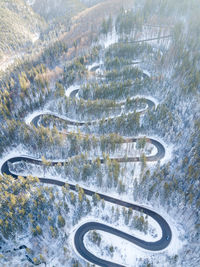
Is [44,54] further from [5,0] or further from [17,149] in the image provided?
[5,0]

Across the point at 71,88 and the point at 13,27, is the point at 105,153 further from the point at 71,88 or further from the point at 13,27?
the point at 13,27

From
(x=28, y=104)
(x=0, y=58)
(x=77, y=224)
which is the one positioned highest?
(x=0, y=58)

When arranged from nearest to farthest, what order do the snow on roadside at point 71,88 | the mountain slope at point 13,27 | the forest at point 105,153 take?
1. the forest at point 105,153
2. the snow on roadside at point 71,88
3. the mountain slope at point 13,27

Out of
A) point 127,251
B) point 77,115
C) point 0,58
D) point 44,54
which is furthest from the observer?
point 0,58

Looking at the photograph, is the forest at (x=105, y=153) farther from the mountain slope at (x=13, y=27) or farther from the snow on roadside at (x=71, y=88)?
the mountain slope at (x=13, y=27)

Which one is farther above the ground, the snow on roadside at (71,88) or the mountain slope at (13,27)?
the mountain slope at (13,27)

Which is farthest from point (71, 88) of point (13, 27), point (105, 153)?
point (13, 27)

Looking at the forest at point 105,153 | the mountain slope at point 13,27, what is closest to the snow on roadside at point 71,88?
the forest at point 105,153

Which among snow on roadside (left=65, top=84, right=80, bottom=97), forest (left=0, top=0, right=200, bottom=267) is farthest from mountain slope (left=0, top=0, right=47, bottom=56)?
snow on roadside (left=65, top=84, right=80, bottom=97)

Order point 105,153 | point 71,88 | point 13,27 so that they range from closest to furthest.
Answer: point 105,153, point 71,88, point 13,27

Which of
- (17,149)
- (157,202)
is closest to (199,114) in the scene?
(157,202)

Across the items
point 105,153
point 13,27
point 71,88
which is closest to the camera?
point 105,153
